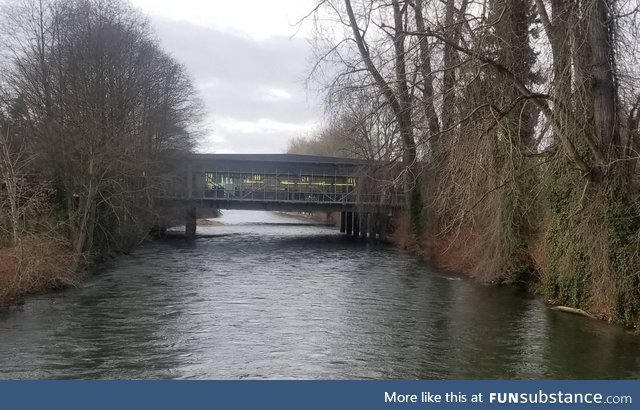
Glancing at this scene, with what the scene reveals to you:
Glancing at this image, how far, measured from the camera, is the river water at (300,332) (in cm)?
967

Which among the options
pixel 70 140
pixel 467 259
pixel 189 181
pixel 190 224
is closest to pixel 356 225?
pixel 190 224

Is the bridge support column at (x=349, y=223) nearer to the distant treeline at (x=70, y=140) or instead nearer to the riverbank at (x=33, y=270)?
the distant treeline at (x=70, y=140)

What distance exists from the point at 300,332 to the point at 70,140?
1431cm

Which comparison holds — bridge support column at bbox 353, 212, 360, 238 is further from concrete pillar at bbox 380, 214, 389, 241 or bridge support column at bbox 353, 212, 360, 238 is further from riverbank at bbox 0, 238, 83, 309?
riverbank at bbox 0, 238, 83, 309

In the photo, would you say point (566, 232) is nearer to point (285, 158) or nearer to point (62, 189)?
point (62, 189)

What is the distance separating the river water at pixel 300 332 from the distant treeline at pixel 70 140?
1.90 metres

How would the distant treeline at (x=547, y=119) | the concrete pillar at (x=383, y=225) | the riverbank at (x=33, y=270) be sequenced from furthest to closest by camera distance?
the concrete pillar at (x=383, y=225) < the riverbank at (x=33, y=270) < the distant treeline at (x=547, y=119)

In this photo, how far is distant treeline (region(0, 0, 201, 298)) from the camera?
1742 cm

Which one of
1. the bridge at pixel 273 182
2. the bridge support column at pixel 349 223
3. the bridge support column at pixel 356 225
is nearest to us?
the bridge at pixel 273 182

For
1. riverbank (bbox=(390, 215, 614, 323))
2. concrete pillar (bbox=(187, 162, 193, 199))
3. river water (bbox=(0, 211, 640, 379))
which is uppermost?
concrete pillar (bbox=(187, 162, 193, 199))

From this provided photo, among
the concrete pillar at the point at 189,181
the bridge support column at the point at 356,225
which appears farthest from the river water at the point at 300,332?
the bridge support column at the point at 356,225

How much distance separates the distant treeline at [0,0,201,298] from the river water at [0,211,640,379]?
6.24 feet

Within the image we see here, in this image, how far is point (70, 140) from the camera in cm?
2230

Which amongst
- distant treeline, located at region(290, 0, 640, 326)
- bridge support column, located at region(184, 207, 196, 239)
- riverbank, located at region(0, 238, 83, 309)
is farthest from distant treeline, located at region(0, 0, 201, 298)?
bridge support column, located at region(184, 207, 196, 239)
